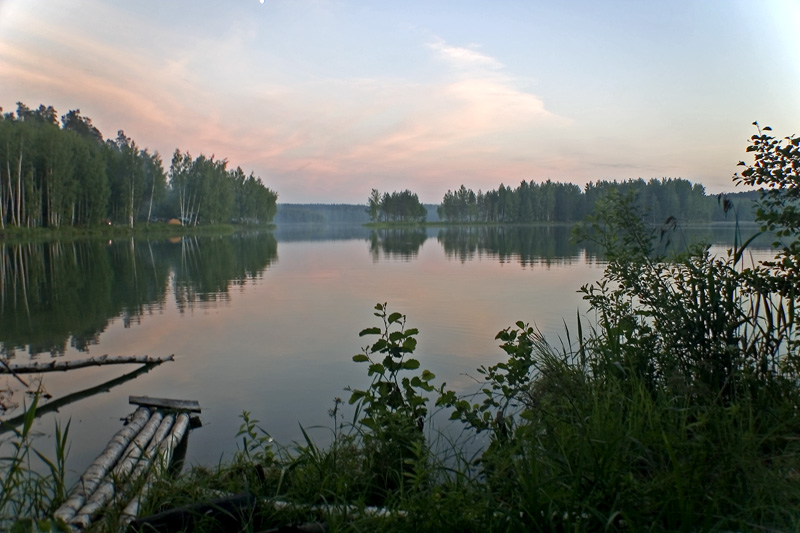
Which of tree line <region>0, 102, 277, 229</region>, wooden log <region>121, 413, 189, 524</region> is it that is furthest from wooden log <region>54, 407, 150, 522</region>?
tree line <region>0, 102, 277, 229</region>

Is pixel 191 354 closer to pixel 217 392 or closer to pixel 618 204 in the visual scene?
pixel 217 392

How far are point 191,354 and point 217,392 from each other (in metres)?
2.18

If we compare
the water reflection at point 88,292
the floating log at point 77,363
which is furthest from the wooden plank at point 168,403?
the water reflection at point 88,292

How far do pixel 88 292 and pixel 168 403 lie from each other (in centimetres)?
1132

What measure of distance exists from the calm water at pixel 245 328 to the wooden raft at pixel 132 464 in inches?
11.8

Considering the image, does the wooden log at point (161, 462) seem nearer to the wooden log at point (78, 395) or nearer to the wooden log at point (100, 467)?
the wooden log at point (100, 467)

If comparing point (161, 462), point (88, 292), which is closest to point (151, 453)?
point (161, 462)

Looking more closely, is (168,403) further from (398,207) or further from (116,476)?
(398,207)

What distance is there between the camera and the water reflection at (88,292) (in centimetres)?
1017

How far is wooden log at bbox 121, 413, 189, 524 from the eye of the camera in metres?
3.55

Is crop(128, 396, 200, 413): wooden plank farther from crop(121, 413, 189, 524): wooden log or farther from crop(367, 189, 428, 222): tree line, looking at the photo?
crop(367, 189, 428, 222): tree line

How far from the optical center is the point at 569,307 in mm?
12234

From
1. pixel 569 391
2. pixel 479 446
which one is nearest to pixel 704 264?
pixel 569 391

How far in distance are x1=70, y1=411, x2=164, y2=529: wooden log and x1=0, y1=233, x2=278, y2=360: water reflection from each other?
4438mm
